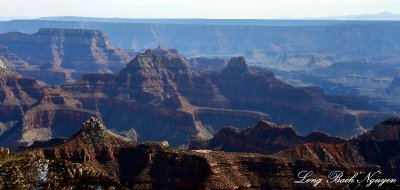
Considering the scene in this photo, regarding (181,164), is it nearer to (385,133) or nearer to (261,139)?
(385,133)

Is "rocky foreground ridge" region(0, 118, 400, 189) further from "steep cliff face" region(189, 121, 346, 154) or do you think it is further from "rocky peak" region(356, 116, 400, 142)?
"steep cliff face" region(189, 121, 346, 154)

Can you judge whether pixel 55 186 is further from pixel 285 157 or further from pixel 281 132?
pixel 281 132

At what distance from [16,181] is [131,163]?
4273cm

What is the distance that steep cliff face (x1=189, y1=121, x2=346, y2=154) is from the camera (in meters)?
156

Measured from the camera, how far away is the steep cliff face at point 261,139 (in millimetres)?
155500

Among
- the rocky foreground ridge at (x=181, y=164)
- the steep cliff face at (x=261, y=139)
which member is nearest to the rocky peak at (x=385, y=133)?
the steep cliff face at (x=261, y=139)

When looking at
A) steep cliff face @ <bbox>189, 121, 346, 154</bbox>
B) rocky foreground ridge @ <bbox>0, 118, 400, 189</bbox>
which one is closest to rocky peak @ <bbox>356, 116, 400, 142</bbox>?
steep cliff face @ <bbox>189, 121, 346, 154</bbox>

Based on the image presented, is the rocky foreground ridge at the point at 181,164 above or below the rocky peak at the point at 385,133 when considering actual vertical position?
below

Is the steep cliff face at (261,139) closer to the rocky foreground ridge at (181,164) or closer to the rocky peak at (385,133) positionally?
the rocky peak at (385,133)

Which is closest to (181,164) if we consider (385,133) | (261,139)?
(385,133)

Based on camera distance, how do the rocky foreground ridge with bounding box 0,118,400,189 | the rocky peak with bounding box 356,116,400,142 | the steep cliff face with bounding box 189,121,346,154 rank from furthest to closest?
the steep cliff face with bounding box 189,121,346,154 → the rocky peak with bounding box 356,116,400,142 → the rocky foreground ridge with bounding box 0,118,400,189

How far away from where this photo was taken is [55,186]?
71.2 metres

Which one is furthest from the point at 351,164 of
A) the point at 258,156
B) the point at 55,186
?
the point at 55,186

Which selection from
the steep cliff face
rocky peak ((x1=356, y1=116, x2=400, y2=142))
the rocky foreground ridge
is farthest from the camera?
the steep cliff face
